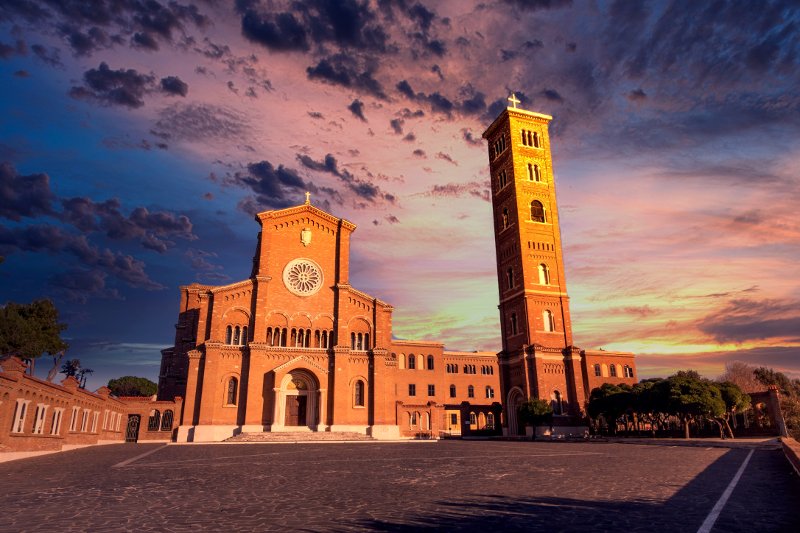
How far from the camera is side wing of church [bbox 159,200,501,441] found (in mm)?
38344

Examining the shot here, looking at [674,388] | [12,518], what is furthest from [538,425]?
[12,518]

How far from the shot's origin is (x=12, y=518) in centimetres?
784

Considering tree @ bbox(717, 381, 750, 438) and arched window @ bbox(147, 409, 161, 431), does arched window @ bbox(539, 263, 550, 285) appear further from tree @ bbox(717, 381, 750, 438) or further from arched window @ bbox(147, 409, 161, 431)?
arched window @ bbox(147, 409, 161, 431)

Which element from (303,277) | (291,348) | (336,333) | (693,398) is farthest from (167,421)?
(693,398)

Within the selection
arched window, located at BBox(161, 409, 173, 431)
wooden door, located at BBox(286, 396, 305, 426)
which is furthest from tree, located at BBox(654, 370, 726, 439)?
arched window, located at BBox(161, 409, 173, 431)

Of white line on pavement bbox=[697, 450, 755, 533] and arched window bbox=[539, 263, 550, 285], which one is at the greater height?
arched window bbox=[539, 263, 550, 285]

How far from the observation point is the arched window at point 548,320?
46.4 meters

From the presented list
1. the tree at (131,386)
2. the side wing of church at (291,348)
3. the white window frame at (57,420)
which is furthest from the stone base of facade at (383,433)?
the tree at (131,386)

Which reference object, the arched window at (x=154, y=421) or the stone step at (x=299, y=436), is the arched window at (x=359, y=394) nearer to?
the stone step at (x=299, y=436)

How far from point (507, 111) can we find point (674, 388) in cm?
3275

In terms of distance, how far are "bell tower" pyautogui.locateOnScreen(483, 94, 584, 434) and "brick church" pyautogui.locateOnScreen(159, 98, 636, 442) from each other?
0.12 meters

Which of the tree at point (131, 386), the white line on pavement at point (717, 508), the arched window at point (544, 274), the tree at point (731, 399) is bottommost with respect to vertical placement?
the white line on pavement at point (717, 508)

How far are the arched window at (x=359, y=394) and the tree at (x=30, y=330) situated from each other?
3441cm

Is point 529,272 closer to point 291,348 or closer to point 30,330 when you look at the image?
point 291,348
